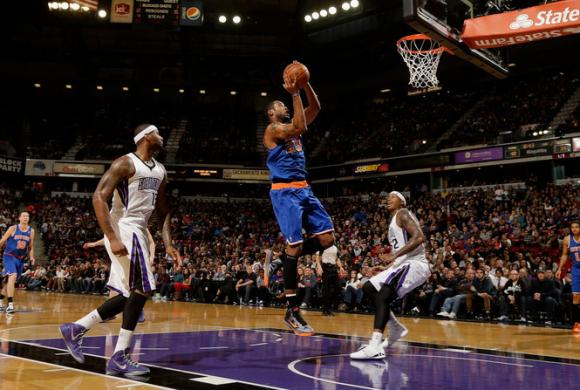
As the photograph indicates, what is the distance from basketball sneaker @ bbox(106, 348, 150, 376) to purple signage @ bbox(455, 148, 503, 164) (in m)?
19.7

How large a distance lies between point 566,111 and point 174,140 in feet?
67.1

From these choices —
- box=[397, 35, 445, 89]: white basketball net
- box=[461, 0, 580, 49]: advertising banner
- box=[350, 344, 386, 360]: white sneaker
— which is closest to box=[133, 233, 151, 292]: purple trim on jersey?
box=[350, 344, 386, 360]: white sneaker

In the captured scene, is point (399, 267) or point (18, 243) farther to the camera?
point (18, 243)

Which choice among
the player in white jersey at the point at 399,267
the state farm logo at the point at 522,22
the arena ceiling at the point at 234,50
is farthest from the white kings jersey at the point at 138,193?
the arena ceiling at the point at 234,50

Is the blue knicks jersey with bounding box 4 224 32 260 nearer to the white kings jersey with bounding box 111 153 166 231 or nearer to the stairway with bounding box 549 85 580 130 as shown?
the white kings jersey with bounding box 111 153 166 231

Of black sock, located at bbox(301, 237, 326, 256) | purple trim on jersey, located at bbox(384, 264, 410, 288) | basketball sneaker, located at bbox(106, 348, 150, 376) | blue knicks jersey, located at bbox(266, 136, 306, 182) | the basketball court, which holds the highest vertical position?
blue knicks jersey, located at bbox(266, 136, 306, 182)

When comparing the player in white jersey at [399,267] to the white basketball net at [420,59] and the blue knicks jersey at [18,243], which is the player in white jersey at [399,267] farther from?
the white basketball net at [420,59]

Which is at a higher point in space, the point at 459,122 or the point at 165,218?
the point at 459,122

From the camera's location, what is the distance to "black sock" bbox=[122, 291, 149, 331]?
155 inches

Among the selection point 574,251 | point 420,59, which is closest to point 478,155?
point 420,59

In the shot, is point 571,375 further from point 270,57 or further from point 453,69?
point 270,57

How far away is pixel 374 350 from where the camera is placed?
4684mm

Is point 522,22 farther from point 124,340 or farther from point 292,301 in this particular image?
point 124,340

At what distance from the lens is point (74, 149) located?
2981 centimetres
